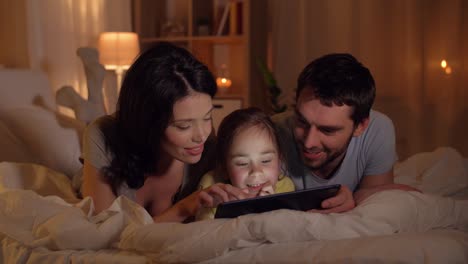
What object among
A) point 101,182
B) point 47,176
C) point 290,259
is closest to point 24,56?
point 47,176

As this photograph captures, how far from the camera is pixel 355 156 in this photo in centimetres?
175

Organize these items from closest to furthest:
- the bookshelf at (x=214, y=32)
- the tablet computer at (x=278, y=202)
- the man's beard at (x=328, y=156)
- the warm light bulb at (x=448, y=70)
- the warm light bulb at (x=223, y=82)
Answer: the tablet computer at (x=278, y=202), the man's beard at (x=328, y=156), the warm light bulb at (x=448, y=70), the bookshelf at (x=214, y=32), the warm light bulb at (x=223, y=82)

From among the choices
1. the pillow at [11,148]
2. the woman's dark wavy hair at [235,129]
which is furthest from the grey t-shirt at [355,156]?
the pillow at [11,148]

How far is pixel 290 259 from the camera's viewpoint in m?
1.04

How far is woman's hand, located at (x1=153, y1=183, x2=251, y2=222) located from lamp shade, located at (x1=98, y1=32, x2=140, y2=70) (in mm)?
2381

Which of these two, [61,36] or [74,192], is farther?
[61,36]

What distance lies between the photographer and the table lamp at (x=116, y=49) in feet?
12.1

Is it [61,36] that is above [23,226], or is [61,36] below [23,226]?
above

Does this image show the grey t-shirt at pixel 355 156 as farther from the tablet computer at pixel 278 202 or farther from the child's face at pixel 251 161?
the tablet computer at pixel 278 202

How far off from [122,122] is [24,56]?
1927 mm

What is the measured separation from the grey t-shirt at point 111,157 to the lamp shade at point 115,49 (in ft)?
6.81

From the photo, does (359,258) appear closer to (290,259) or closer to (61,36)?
(290,259)

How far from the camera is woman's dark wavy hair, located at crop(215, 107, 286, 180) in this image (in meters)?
1.47

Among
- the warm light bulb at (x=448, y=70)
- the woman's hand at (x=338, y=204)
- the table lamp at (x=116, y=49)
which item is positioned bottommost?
the woman's hand at (x=338, y=204)
